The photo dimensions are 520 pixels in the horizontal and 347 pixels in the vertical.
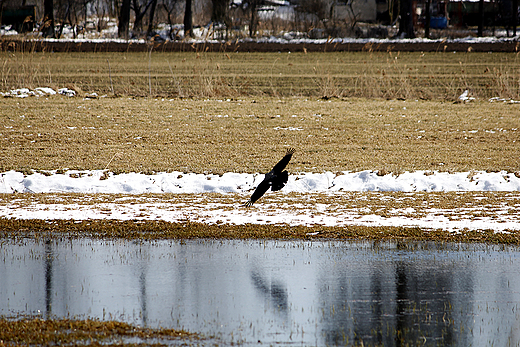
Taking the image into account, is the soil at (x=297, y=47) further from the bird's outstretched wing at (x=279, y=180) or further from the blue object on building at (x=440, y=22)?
the bird's outstretched wing at (x=279, y=180)

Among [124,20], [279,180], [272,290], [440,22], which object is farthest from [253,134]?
[440,22]

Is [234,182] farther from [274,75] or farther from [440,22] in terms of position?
[440,22]

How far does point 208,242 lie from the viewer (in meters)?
7.40

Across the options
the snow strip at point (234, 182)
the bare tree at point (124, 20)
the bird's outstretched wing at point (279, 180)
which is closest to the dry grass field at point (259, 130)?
the snow strip at point (234, 182)

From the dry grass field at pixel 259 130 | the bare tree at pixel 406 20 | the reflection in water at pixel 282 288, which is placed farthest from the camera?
the bare tree at pixel 406 20

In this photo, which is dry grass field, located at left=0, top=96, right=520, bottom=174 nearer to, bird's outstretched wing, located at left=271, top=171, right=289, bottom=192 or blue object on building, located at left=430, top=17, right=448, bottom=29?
bird's outstretched wing, located at left=271, top=171, right=289, bottom=192

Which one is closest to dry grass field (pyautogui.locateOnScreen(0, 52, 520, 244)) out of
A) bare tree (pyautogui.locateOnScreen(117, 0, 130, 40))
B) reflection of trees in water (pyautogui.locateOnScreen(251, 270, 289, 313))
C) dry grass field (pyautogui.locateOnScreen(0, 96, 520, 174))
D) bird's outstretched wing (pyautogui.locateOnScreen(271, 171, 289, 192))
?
dry grass field (pyautogui.locateOnScreen(0, 96, 520, 174))

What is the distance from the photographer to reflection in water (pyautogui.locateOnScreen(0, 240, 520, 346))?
198 inches

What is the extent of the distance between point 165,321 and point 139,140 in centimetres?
930

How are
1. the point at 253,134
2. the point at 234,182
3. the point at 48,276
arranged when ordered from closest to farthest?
1. the point at 48,276
2. the point at 234,182
3. the point at 253,134

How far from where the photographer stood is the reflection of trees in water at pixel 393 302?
4.88 metres

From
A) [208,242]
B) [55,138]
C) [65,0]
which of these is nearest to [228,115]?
[55,138]

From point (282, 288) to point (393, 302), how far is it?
1.03 m

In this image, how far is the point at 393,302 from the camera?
18.2 feet
